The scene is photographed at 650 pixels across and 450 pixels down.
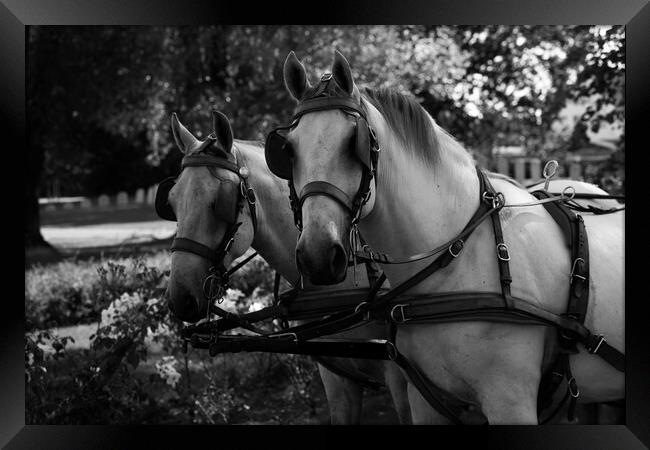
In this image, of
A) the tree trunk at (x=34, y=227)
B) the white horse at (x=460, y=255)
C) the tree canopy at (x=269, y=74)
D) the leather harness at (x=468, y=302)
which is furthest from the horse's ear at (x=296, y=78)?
the tree trunk at (x=34, y=227)

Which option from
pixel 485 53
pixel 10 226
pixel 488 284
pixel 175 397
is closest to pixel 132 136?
pixel 485 53

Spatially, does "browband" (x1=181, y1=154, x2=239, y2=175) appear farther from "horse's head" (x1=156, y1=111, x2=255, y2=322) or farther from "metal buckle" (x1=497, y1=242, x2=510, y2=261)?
"metal buckle" (x1=497, y1=242, x2=510, y2=261)

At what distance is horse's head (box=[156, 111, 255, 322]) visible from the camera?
3.06 metres

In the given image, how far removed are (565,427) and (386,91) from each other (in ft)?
5.11

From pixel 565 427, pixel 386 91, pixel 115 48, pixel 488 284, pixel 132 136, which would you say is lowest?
pixel 565 427

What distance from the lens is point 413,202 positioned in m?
2.51

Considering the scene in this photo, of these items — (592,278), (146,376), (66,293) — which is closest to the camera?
(592,278)

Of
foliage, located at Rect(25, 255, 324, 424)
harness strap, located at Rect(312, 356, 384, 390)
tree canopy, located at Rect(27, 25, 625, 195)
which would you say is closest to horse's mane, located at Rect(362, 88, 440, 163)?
harness strap, located at Rect(312, 356, 384, 390)

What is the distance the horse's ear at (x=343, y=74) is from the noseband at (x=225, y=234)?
984mm

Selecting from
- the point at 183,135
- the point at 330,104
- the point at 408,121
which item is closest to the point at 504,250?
the point at 408,121

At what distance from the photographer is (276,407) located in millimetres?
5293

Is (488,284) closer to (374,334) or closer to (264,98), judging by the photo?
(374,334)

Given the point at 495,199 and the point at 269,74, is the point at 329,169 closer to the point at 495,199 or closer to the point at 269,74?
the point at 495,199
